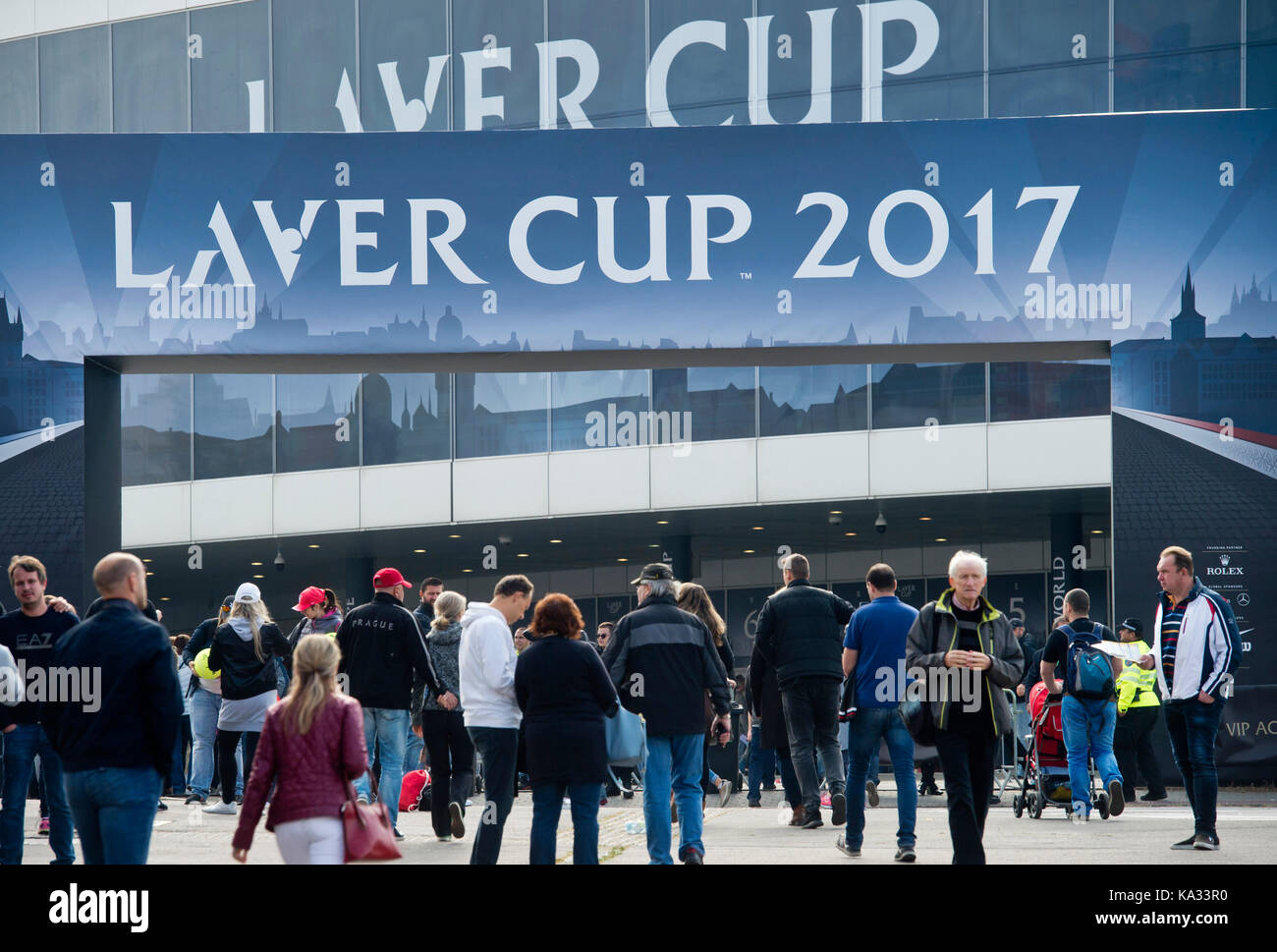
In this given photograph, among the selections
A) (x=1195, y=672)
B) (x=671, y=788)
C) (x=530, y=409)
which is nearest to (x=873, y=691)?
(x=671, y=788)

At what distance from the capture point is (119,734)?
6195mm

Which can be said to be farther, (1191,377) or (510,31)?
(510,31)

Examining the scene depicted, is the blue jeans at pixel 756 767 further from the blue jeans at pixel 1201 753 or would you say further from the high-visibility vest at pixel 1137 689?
the blue jeans at pixel 1201 753

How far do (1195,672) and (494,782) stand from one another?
4322mm

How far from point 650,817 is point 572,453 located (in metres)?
20.1

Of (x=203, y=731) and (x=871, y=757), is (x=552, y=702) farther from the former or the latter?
(x=203, y=731)

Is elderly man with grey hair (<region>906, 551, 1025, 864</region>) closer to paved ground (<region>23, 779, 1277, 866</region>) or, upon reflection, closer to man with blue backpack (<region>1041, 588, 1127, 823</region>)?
paved ground (<region>23, 779, 1277, 866</region>)

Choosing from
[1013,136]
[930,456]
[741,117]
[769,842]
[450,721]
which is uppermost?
[741,117]

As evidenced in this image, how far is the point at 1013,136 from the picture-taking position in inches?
466

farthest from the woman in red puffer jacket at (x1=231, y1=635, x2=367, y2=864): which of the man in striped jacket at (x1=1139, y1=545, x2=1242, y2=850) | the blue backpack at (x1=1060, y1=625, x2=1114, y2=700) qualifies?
the blue backpack at (x1=1060, y1=625, x2=1114, y2=700)

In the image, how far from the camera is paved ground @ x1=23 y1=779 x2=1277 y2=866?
8.97 metres
